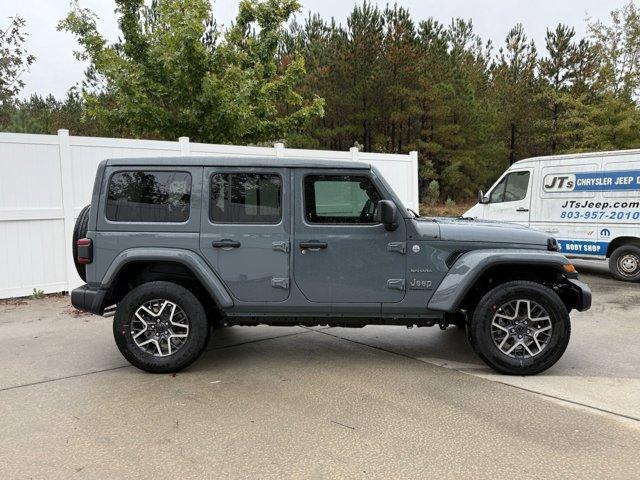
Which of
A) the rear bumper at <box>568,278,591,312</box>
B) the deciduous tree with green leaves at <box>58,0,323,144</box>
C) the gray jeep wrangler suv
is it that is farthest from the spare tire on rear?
the deciduous tree with green leaves at <box>58,0,323,144</box>

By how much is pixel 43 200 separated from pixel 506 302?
256 inches

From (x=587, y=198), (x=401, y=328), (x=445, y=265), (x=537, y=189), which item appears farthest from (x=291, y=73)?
(x=445, y=265)

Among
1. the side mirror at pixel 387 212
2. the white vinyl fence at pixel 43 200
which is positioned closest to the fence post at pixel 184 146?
the white vinyl fence at pixel 43 200

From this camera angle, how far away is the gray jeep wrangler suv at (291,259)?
14.1 ft

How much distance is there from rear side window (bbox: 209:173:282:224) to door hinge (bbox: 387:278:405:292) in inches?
46.0

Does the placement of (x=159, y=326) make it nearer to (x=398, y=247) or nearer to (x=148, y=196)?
(x=148, y=196)

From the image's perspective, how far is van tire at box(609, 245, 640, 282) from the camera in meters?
8.66

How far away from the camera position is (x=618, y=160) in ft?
28.3

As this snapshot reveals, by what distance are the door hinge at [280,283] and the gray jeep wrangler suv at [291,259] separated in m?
0.02

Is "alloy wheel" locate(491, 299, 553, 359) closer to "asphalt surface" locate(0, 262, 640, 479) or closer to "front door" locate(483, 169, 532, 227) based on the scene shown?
"asphalt surface" locate(0, 262, 640, 479)

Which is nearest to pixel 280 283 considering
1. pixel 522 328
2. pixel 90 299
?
pixel 90 299

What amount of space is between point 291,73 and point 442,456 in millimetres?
10780

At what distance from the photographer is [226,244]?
437 centimetres

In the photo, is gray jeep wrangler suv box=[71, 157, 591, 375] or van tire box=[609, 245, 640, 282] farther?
van tire box=[609, 245, 640, 282]
